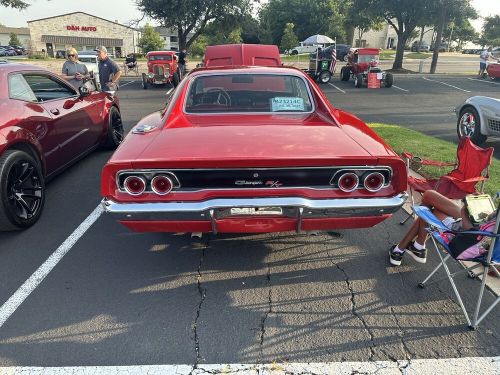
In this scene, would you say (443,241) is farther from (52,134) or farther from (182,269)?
(52,134)

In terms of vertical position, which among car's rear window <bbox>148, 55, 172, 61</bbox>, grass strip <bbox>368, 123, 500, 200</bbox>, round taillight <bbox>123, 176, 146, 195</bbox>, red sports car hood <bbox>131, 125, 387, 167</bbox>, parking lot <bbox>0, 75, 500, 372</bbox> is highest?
car's rear window <bbox>148, 55, 172, 61</bbox>

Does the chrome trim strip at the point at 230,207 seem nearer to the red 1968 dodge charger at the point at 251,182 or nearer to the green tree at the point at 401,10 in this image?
the red 1968 dodge charger at the point at 251,182

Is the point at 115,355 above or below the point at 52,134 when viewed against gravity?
below

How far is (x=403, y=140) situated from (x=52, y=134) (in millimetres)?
5644

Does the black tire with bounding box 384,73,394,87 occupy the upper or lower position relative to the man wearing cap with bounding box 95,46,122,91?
lower

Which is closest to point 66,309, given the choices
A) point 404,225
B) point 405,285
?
point 405,285

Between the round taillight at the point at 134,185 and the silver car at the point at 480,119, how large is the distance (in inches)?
238

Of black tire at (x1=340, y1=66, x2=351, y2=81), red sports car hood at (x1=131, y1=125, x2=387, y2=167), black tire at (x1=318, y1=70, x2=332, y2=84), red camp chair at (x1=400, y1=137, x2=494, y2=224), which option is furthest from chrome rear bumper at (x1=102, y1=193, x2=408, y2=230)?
black tire at (x1=340, y1=66, x2=351, y2=81)

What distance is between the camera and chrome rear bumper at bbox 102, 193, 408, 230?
2.66 meters

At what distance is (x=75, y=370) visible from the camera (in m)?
2.23

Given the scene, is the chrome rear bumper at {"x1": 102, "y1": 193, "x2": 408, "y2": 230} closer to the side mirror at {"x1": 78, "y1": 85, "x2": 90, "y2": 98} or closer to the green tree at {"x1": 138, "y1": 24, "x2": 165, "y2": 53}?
the side mirror at {"x1": 78, "y1": 85, "x2": 90, "y2": 98}

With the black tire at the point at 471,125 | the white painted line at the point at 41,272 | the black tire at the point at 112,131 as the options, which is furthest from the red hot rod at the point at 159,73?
the white painted line at the point at 41,272

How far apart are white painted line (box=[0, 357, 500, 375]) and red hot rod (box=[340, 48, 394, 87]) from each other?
53.7 ft

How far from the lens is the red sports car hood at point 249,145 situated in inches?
103
